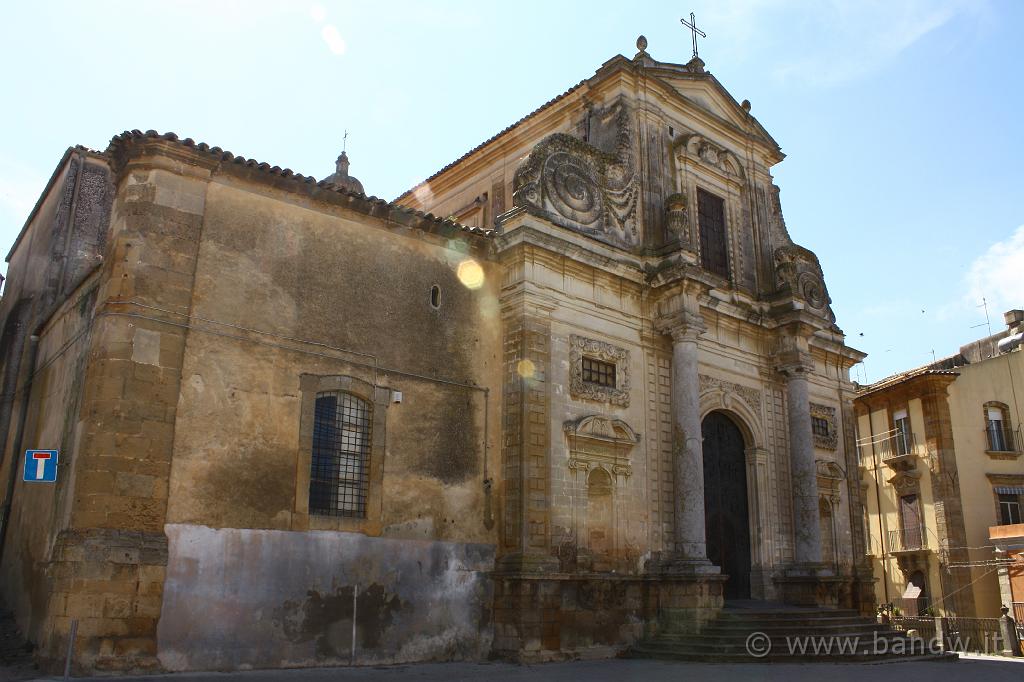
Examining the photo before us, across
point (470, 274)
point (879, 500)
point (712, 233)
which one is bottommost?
point (879, 500)

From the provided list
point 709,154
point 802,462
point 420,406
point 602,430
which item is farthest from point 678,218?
point 420,406

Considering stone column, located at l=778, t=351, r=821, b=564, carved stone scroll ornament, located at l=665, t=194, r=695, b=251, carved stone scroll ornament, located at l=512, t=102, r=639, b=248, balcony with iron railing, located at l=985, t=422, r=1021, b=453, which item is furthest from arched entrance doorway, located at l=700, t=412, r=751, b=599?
balcony with iron railing, located at l=985, t=422, r=1021, b=453

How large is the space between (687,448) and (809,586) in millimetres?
4767

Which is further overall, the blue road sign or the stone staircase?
the stone staircase

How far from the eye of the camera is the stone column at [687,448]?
646 inches

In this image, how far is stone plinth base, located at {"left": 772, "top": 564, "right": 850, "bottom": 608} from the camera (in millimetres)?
18609

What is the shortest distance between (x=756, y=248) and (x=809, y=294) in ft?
6.06

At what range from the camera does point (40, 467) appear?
10.9 metres

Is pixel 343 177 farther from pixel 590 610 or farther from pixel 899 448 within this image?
pixel 899 448

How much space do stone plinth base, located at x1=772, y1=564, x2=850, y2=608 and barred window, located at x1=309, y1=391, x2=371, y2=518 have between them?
33.8ft

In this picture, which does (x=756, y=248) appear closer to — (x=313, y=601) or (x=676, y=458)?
(x=676, y=458)

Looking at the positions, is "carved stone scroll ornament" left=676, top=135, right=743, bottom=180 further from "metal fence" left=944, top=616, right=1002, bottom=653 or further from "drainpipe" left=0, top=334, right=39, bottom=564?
"drainpipe" left=0, top=334, right=39, bottom=564

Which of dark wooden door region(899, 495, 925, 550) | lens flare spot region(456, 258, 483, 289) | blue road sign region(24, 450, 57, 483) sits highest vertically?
lens flare spot region(456, 258, 483, 289)

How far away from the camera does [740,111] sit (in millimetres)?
22344
